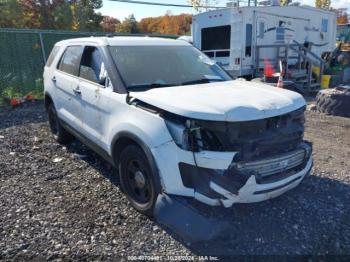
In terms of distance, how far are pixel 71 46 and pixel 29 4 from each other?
3152 centimetres

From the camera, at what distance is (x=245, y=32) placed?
1188 centimetres

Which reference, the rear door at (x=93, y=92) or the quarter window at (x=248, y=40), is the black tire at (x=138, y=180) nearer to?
the rear door at (x=93, y=92)

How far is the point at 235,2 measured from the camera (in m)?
14.4

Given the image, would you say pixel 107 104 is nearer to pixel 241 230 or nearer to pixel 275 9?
pixel 241 230

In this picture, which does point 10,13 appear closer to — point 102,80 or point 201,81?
point 102,80

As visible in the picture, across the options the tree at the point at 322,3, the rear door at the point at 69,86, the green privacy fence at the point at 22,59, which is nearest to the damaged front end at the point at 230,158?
the rear door at the point at 69,86

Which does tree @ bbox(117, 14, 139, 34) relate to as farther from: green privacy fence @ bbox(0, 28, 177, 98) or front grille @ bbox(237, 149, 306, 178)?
front grille @ bbox(237, 149, 306, 178)

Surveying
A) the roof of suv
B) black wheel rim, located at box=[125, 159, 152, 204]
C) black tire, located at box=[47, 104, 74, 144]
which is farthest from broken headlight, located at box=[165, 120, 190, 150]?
black tire, located at box=[47, 104, 74, 144]

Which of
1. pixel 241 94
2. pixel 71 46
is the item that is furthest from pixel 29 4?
pixel 241 94

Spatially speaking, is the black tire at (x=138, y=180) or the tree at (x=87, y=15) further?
the tree at (x=87, y=15)

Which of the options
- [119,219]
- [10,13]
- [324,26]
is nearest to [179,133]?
[119,219]

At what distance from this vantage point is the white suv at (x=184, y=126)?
9.54 feet

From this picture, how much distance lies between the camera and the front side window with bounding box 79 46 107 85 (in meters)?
4.07

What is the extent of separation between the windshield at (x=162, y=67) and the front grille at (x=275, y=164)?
1.46m
